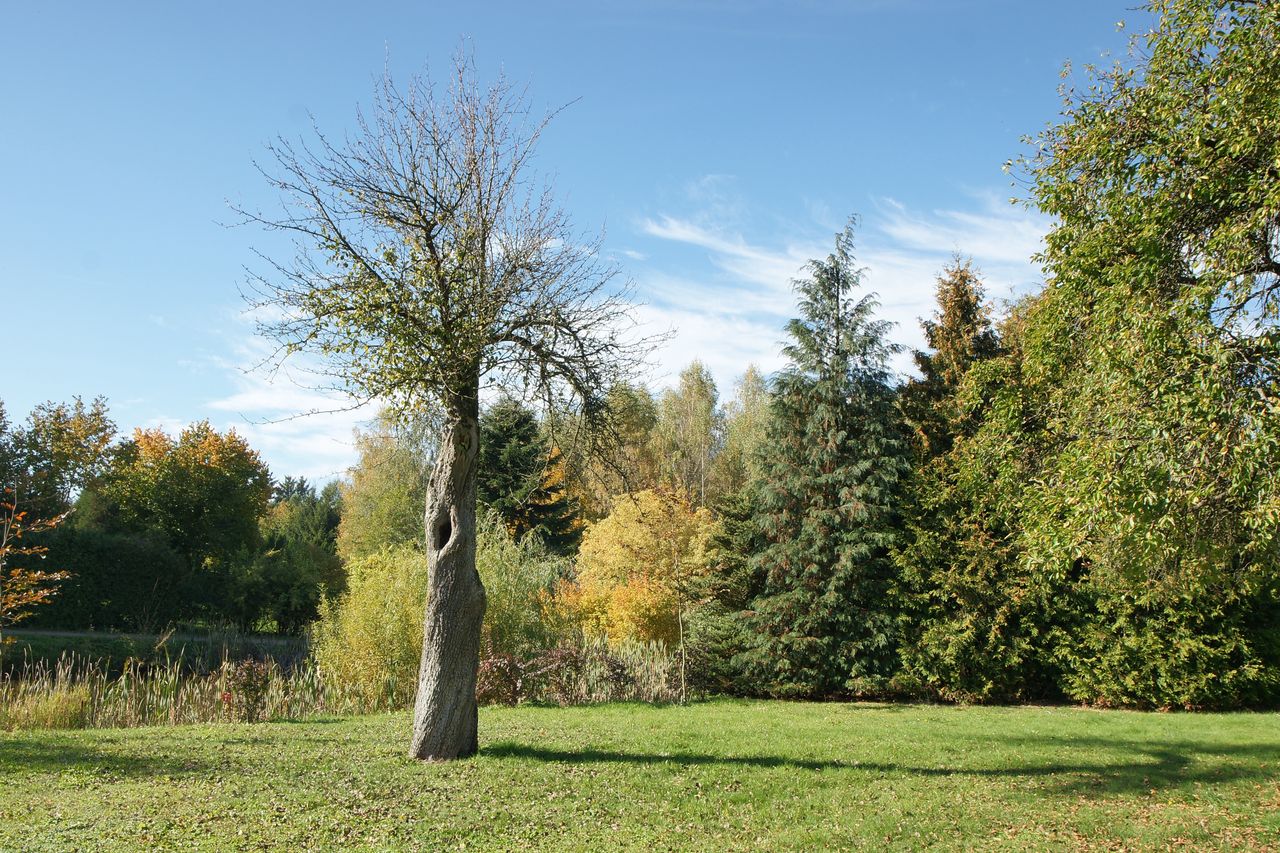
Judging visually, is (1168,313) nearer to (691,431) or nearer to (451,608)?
(451,608)

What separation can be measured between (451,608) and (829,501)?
38.0ft

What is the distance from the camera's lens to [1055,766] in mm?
9102

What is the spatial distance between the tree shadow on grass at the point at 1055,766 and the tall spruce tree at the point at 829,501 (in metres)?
7.33

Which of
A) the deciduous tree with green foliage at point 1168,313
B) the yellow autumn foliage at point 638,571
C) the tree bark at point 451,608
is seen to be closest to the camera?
the deciduous tree with green foliage at point 1168,313

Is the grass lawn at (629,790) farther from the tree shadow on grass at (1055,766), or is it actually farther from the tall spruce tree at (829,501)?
the tall spruce tree at (829,501)

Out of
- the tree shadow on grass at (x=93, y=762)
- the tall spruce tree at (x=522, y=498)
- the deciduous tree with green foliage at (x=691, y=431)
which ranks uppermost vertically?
the deciduous tree with green foliage at (x=691, y=431)

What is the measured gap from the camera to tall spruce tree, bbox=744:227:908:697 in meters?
17.2

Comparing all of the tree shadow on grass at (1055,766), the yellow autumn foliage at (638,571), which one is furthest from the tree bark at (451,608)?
the yellow autumn foliage at (638,571)

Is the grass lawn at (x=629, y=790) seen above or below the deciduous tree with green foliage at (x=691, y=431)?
below

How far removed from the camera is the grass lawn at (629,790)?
607cm

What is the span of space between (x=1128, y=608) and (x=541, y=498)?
17.7 meters

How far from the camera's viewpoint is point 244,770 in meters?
7.54

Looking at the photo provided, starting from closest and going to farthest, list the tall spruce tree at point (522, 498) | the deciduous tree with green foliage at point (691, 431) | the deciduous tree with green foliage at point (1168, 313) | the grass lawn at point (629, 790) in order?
the grass lawn at point (629, 790)
the deciduous tree with green foliage at point (1168, 313)
the tall spruce tree at point (522, 498)
the deciduous tree with green foliage at point (691, 431)

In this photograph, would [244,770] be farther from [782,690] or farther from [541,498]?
[541,498]
